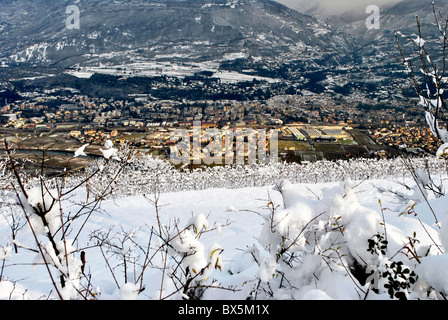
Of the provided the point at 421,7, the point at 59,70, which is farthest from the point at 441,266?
the point at 421,7

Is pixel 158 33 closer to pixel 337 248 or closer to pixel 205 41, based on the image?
pixel 205 41

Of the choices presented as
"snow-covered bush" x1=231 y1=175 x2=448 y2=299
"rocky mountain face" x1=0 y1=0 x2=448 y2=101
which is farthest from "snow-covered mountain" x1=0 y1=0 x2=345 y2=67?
"snow-covered bush" x1=231 y1=175 x2=448 y2=299

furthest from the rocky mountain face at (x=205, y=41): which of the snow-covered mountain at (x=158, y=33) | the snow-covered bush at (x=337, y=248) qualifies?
the snow-covered bush at (x=337, y=248)

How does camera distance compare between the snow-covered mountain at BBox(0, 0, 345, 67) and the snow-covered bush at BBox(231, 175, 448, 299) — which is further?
the snow-covered mountain at BBox(0, 0, 345, 67)

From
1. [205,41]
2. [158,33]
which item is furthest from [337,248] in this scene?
[158,33]

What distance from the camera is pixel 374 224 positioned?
1393mm

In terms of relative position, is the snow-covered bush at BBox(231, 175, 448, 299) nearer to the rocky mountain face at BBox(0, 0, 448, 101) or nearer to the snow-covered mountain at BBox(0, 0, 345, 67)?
the rocky mountain face at BBox(0, 0, 448, 101)

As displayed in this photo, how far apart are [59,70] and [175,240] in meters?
116

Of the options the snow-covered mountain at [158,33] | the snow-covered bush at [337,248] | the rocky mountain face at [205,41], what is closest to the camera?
the snow-covered bush at [337,248]

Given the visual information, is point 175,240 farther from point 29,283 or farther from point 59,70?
point 59,70

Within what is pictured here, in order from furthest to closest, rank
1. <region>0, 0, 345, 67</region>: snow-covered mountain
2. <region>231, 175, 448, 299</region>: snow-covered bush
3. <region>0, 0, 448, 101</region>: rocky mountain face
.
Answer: <region>0, 0, 345, 67</region>: snow-covered mountain → <region>0, 0, 448, 101</region>: rocky mountain face → <region>231, 175, 448, 299</region>: snow-covered bush

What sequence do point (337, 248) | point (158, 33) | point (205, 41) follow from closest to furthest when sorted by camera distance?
point (337, 248) < point (205, 41) < point (158, 33)

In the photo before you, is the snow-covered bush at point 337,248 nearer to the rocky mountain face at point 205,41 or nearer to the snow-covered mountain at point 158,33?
the rocky mountain face at point 205,41
